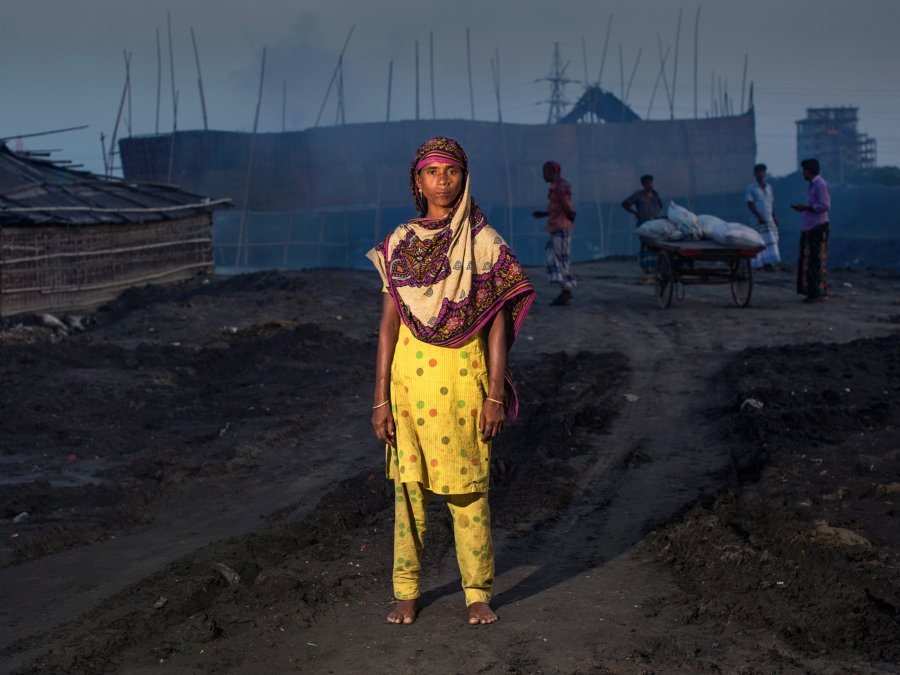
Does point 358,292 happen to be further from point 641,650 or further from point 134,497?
point 641,650

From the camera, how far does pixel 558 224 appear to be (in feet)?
44.0

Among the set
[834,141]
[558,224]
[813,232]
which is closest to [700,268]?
[813,232]

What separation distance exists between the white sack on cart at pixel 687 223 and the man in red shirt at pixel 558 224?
128 cm

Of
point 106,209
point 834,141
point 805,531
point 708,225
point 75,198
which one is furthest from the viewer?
point 834,141

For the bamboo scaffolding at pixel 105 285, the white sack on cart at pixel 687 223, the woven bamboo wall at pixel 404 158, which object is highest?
the woven bamboo wall at pixel 404 158

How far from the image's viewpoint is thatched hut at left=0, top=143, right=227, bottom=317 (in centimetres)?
1500

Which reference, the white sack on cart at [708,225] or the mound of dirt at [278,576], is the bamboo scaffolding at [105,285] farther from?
the mound of dirt at [278,576]

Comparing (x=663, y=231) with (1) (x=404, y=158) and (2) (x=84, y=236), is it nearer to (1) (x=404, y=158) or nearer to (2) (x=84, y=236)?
(2) (x=84, y=236)

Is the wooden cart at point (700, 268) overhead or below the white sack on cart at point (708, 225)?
below

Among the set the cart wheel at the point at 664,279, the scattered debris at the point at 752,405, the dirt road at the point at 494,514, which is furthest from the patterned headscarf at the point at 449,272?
the cart wheel at the point at 664,279

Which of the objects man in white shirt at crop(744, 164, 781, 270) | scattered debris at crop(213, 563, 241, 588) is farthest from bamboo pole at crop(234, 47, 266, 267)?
scattered debris at crop(213, 563, 241, 588)

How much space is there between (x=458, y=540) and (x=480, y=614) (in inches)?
10.6

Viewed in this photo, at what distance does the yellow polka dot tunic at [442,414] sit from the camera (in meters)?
3.59

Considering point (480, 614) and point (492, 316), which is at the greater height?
point (492, 316)
